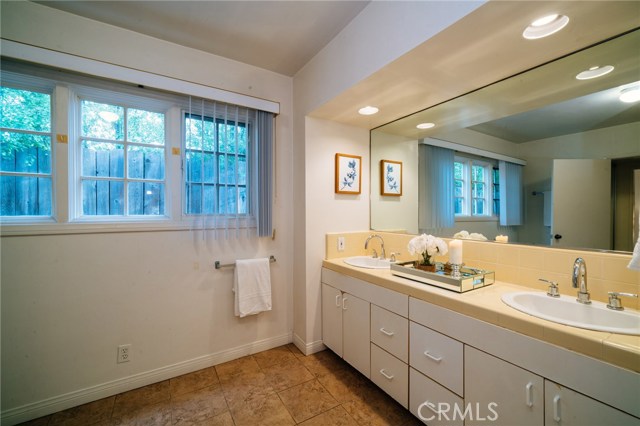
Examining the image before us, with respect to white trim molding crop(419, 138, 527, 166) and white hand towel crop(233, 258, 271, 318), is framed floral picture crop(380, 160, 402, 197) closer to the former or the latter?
white trim molding crop(419, 138, 527, 166)

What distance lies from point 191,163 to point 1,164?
105 centimetres

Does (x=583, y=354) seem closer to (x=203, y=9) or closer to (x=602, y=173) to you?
(x=602, y=173)

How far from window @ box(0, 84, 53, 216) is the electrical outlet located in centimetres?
103

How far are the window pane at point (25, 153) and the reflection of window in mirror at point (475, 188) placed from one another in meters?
2.82

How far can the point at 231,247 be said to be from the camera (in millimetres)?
2176

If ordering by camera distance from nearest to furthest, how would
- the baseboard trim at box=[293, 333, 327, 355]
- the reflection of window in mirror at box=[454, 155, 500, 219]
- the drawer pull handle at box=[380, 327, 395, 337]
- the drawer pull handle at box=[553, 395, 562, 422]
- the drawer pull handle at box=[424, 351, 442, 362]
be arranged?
the drawer pull handle at box=[553, 395, 562, 422] → the drawer pull handle at box=[424, 351, 442, 362] → the drawer pull handle at box=[380, 327, 395, 337] → the reflection of window in mirror at box=[454, 155, 500, 219] → the baseboard trim at box=[293, 333, 327, 355]

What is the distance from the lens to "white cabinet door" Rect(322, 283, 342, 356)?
2086mm

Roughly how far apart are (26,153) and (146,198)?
68 centimetres

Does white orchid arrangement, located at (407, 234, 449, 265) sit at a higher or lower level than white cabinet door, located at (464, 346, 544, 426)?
higher

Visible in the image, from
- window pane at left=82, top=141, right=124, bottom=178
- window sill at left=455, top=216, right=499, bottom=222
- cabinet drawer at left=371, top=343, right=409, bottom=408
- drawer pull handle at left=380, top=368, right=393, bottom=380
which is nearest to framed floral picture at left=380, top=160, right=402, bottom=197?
window sill at left=455, top=216, right=499, bottom=222

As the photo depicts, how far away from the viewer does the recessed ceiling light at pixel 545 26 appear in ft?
3.52

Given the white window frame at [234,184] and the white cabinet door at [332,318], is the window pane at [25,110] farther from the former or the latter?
the white cabinet door at [332,318]

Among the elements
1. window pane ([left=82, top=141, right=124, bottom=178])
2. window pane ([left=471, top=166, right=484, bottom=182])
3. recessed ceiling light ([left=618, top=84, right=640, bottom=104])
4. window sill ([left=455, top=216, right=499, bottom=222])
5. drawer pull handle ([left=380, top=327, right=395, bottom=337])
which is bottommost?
drawer pull handle ([left=380, top=327, right=395, bottom=337])

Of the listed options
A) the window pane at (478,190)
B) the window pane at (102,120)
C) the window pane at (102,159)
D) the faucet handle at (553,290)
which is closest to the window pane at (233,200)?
the window pane at (102,159)
